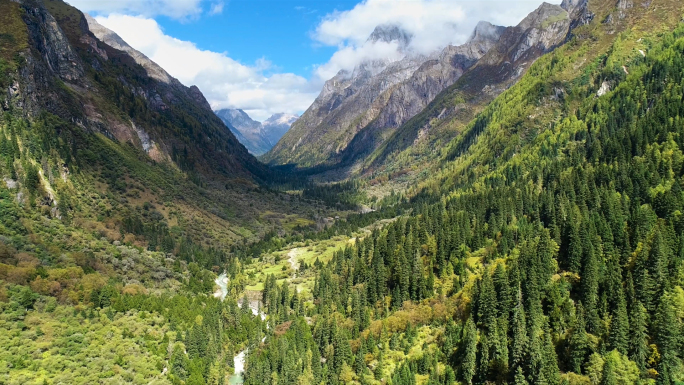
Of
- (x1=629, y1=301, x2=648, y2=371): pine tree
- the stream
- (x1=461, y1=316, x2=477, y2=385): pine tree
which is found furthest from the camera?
the stream

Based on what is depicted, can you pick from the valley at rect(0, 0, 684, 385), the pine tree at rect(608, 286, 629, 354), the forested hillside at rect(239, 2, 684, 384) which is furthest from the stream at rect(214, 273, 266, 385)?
the pine tree at rect(608, 286, 629, 354)

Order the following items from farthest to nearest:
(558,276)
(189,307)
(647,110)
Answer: (647,110) < (189,307) < (558,276)

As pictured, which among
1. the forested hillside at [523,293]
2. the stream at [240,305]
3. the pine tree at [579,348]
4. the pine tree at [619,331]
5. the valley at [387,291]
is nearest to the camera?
the pine tree at [619,331]

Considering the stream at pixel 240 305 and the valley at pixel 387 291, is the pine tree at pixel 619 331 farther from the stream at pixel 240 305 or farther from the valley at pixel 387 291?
the stream at pixel 240 305

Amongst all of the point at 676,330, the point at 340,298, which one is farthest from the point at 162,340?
the point at 676,330

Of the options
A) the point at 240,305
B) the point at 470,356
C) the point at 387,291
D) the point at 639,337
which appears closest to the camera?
the point at 639,337

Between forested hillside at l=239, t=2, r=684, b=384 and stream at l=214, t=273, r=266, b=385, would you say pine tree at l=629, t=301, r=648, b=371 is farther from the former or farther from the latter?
stream at l=214, t=273, r=266, b=385

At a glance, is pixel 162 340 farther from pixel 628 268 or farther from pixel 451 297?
pixel 628 268

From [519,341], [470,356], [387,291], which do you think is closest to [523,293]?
[519,341]

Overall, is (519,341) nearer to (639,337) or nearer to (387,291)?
(639,337)

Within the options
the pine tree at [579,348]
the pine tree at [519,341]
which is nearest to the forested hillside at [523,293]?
the pine tree at [579,348]

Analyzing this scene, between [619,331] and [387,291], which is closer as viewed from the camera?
[619,331]
